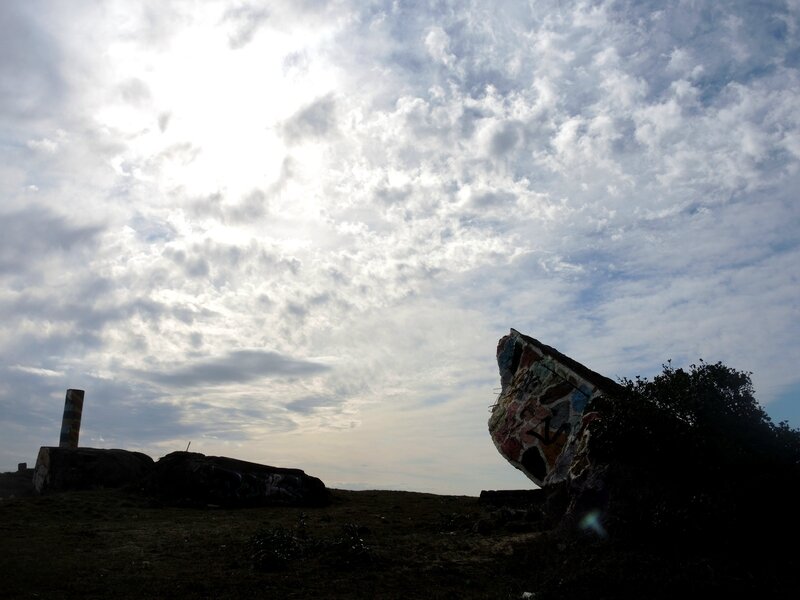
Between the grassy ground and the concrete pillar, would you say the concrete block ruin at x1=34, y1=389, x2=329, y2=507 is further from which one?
the concrete pillar

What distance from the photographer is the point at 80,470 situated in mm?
19938

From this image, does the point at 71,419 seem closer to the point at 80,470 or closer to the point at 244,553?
the point at 80,470

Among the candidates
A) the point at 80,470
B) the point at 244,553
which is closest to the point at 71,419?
the point at 80,470

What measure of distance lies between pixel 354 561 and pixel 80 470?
13.9 m

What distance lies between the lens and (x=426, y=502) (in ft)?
63.0

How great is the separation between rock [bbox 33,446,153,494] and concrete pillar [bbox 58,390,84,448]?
2672 millimetres

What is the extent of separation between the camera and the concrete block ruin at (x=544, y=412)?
1353cm

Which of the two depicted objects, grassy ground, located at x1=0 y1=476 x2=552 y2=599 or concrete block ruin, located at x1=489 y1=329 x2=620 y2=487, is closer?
grassy ground, located at x1=0 y1=476 x2=552 y2=599

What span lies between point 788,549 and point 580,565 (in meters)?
2.99

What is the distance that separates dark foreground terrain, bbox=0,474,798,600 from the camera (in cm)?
816

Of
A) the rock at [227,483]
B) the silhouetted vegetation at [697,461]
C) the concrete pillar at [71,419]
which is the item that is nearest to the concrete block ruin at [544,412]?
the silhouetted vegetation at [697,461]

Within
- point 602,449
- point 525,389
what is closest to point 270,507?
point 525,389

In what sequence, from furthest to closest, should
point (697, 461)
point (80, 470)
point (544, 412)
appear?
point (80, 470) → point (544, 412) → point (697, 461)

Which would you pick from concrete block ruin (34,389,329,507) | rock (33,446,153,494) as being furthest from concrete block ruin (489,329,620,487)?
rock (33,446,153,494)
